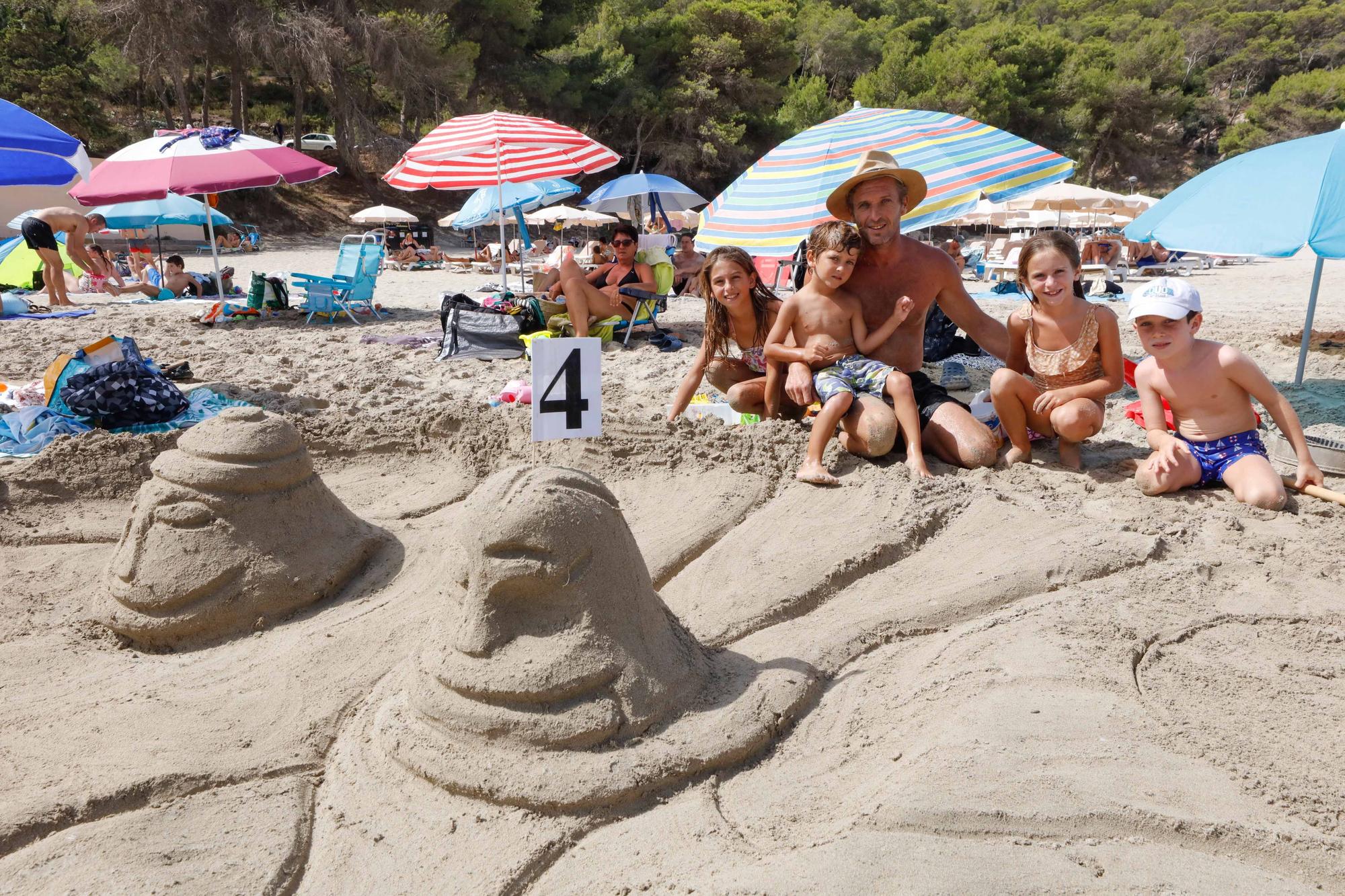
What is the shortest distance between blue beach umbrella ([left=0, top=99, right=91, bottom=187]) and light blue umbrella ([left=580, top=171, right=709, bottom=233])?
917 centimetres

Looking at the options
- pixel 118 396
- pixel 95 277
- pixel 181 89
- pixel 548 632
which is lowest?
pixel 548 632

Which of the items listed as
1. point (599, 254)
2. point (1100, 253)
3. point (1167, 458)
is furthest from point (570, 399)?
point (1100, 253)

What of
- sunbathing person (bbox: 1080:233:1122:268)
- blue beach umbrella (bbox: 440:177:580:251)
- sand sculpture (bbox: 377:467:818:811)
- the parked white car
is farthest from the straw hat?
the parked white car

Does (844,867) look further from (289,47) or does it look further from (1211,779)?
(289,47)

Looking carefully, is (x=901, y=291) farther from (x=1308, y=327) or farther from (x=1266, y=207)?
(x=1308, y=327)

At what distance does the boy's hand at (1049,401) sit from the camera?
3.71m

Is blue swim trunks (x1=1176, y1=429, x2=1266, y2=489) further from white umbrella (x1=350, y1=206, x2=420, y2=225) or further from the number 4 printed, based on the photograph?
white umbrella (x1=350, y1=206, x2=420, y2=225)

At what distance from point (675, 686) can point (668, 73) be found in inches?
1298

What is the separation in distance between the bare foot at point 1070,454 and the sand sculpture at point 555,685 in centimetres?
226

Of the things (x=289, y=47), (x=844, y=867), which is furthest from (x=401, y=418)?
(x=289, y=47)

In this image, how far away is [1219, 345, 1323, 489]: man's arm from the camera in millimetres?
3307

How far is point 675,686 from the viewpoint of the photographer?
2092 mm

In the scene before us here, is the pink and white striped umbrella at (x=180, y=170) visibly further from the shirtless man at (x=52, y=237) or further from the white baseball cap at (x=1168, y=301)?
the white baseball cap at (x=1168, y=301)

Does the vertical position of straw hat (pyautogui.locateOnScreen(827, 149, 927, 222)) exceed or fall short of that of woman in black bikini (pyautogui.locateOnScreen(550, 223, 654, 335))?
it exceeds it
